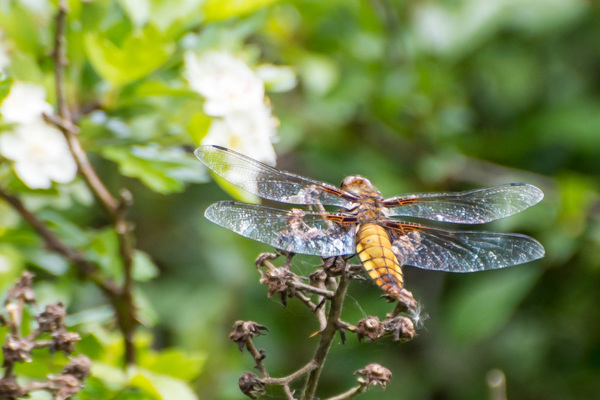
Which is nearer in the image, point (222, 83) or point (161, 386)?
point (161, 386)

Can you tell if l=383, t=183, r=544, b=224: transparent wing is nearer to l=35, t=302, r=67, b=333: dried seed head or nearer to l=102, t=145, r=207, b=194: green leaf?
l=102, t=145, r=207, b=194: green leaf

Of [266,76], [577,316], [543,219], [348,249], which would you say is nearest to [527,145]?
[543,219]

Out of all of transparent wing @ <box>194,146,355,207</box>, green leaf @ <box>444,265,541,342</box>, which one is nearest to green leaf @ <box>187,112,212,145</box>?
transparent wing @ <box>194,146,355,207</box>

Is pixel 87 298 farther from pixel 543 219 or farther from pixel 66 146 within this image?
pixel 543 219

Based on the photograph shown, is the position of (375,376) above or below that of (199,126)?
below

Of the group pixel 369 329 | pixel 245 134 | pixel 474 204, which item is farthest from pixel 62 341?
pixel 474 204

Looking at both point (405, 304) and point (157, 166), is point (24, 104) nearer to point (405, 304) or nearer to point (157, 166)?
point (157, 166)
